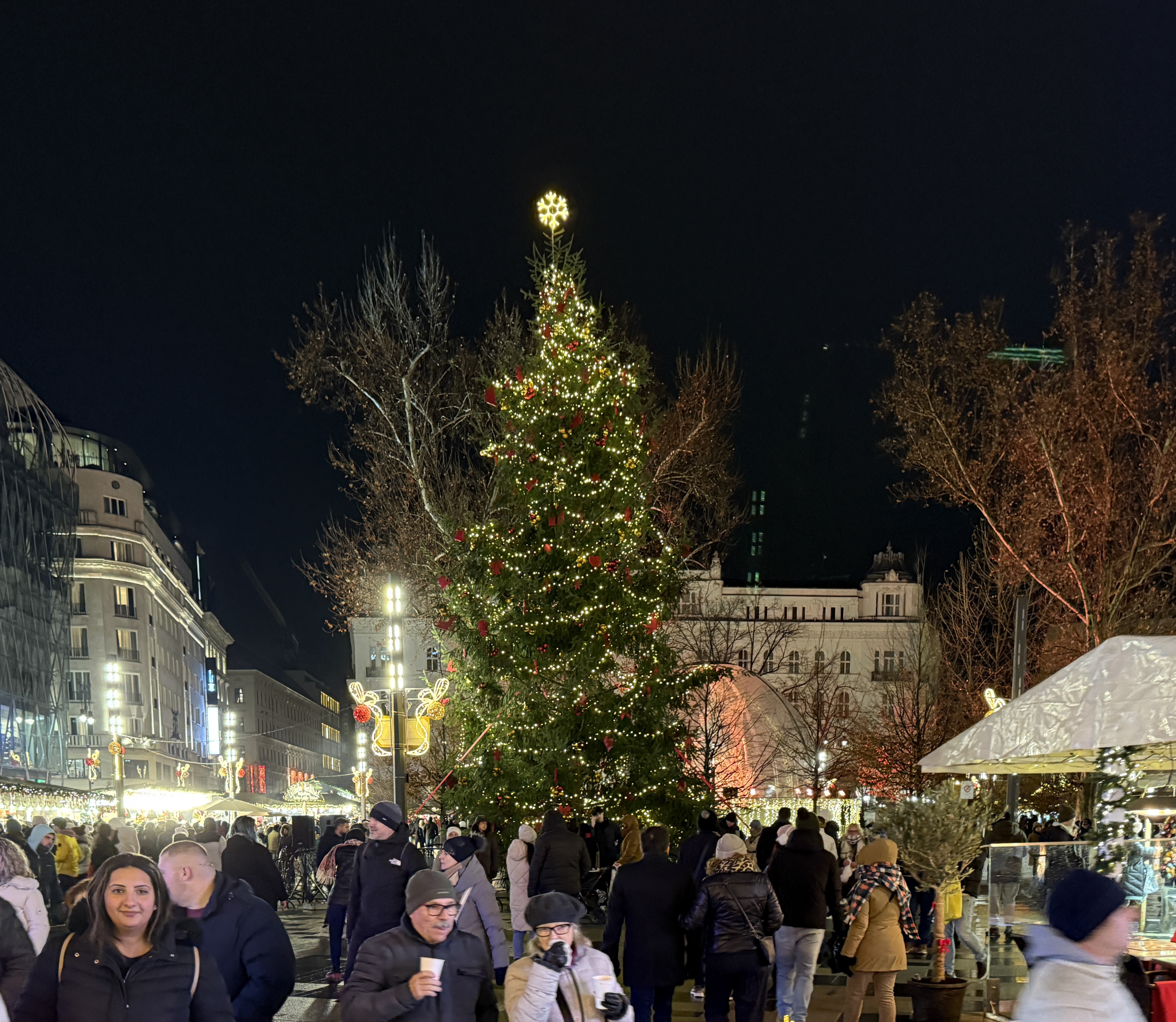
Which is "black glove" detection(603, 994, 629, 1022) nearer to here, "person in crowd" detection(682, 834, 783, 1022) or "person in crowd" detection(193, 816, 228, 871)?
"person in crowd" detection(682, 834, 783, 1022)

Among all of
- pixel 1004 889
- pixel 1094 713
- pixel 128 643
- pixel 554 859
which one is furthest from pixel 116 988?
pixel 128 643

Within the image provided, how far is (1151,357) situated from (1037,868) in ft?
46.6

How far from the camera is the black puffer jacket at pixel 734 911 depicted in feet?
26.6

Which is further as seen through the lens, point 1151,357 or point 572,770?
point 1151,357

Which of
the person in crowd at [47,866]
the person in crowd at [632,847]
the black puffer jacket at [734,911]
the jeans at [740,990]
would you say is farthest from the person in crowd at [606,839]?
the black puffer jacket at [734,911]

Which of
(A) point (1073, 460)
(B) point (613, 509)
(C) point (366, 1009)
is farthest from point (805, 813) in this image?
(A) point (1073, 460)

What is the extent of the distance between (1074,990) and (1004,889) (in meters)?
6.16

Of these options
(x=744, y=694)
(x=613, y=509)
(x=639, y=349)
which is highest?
(x=639, y=349)

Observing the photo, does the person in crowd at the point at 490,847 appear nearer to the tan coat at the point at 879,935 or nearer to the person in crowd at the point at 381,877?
the person in crowd at the point at 381,877

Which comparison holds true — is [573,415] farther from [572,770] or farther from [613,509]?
[572,770]

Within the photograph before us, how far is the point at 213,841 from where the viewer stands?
10.7m

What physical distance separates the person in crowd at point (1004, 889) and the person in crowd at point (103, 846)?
32.2 feet

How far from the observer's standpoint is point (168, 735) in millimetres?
99062

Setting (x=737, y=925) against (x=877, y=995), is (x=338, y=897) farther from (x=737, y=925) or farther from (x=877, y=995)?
(x=737, y=925)
